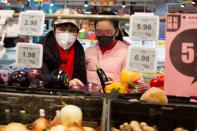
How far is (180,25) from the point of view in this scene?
1797mm

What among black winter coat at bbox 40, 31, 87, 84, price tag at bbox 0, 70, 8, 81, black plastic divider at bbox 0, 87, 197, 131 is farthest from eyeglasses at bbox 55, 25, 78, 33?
black plastic divider at bbox 0, 87, 197, 131

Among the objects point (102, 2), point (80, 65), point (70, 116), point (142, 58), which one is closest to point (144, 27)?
point (142, 58)

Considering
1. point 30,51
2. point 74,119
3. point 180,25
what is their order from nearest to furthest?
point 74,119 < point 180,25 < point 30,51

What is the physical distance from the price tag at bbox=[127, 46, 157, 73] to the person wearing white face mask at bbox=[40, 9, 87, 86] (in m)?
1.18

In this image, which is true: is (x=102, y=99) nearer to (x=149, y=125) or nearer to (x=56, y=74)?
(x=149, y=125)

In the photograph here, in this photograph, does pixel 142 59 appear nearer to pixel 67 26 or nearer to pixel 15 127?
pixel 15 127

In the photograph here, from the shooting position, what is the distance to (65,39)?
117 inches

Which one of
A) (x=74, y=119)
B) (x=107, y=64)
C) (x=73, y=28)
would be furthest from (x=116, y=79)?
(x=74, y=119)

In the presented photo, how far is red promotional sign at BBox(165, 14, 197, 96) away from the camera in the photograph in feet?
5.84

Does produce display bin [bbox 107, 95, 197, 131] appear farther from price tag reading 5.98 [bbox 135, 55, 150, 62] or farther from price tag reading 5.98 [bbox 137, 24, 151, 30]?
price tag reading 5.98 [bbox 137, 24, 151, 30]

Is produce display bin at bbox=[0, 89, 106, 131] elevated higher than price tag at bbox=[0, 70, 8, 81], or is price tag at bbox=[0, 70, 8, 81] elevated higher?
price tag at bbox=[0, 70, 8, 81]

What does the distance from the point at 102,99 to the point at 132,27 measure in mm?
397

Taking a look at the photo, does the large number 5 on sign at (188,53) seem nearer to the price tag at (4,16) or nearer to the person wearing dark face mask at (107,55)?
the price tag at (4,16)

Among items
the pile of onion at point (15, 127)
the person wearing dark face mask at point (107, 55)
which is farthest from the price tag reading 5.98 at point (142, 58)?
the person wearing dark face mask at point (107, 55)
